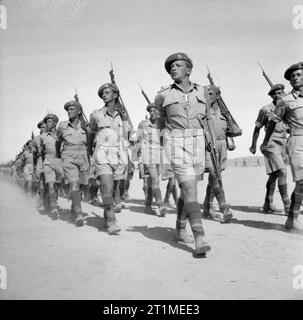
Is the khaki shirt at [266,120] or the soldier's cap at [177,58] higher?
the soldier's cap at [177,58]

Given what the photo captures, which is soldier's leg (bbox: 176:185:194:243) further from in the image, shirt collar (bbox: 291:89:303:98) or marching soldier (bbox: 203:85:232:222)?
shirt collar (bbox: 291:89:303:98)

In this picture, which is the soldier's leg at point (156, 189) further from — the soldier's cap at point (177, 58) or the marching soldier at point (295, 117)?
the soldier's cap at point (177, 58)

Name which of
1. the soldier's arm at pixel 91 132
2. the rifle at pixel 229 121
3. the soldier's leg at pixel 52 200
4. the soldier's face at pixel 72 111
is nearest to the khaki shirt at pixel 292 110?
the rifle at pixel 229 121

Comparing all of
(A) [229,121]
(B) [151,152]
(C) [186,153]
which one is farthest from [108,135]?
(B) [151,152]

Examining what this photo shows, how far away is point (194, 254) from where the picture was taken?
4.88 meters

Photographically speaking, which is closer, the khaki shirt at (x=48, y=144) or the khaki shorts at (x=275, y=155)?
the khaki shorts at (x=275, y=155)

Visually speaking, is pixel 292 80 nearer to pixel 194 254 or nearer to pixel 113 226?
pixel 194 254

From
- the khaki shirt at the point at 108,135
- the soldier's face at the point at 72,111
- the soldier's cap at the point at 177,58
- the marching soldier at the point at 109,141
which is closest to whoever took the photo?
the soldier's cap at the point at 177,58

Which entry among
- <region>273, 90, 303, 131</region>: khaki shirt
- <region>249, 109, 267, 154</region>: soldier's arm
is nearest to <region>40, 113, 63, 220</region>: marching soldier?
<region>249, 109, 267, 154</region>: soldier's arm

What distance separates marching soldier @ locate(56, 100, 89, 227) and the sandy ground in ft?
3.13

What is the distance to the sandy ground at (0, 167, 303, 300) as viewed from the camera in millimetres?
3738

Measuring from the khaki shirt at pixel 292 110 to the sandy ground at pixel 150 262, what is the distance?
1.57 metres

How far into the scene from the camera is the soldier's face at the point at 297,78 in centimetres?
584
